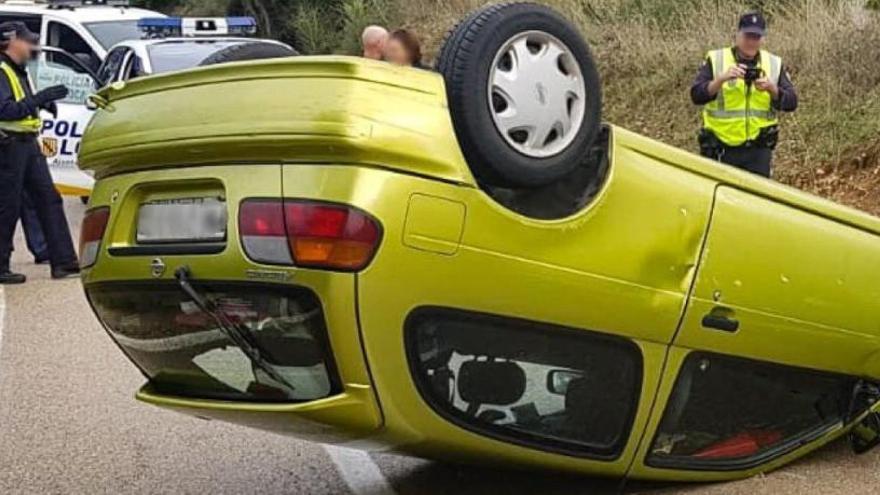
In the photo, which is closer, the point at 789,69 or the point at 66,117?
the point at 789,69

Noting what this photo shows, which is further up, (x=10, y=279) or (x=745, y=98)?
(x=745, y=98)

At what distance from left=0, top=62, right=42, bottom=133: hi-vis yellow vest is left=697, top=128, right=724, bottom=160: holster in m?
5.27

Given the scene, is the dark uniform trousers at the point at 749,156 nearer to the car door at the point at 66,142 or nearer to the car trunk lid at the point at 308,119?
the car trunk lid at the point at 308,119

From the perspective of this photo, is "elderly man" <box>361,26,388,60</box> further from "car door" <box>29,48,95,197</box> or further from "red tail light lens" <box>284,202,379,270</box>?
"car door" <box>29,48,95,197</box>

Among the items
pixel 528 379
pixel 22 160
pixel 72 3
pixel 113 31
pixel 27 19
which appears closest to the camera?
pixel 528 379

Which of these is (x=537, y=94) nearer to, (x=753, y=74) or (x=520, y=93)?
(x=520, y=93)

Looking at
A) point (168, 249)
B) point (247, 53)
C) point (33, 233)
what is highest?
point (247, 53)

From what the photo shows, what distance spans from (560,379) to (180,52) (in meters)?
A: 11.0

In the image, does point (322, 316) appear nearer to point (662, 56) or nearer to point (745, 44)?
point (745, 44)

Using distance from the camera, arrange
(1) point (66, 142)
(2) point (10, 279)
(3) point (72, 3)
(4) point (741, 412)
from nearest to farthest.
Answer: (4) point (741, 412)
(2) point (10, 279)
(1) point (66, 142)
(3) point (72, 3)

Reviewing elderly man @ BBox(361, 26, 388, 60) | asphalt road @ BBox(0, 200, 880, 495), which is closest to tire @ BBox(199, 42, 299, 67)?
asphalt road @ BBox(0, 200, 880, 495)

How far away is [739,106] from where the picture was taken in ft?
27.1

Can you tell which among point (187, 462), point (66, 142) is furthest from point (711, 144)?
point (66, 142)

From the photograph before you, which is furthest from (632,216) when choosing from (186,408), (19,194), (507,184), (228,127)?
(19,194)
